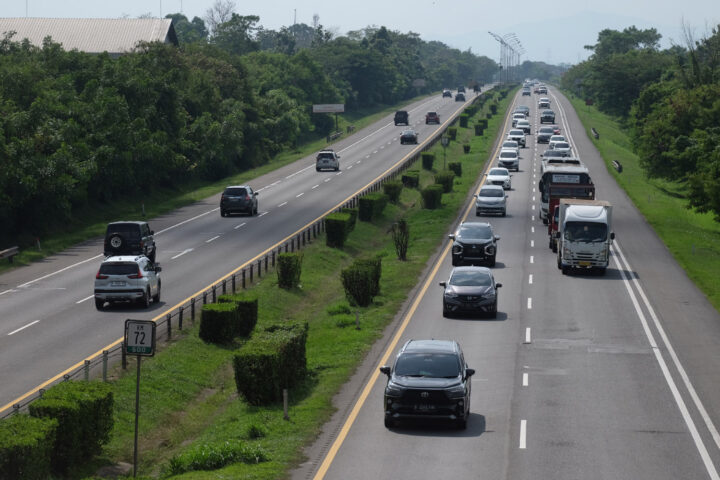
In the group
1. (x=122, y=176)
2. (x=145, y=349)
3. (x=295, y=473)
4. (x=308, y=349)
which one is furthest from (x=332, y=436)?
(x=122, y=176)

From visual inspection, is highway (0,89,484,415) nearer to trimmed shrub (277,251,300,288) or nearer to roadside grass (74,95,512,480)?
roadside grass (74,95,512,480)

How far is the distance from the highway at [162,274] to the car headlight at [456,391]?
988cm

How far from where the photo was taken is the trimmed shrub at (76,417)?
63.1 ft

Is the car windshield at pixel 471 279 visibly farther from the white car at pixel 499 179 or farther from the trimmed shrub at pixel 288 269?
the white car at pixel 499 179

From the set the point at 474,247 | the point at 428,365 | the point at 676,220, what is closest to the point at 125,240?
the point at 474,247

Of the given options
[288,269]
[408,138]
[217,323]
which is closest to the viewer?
[217,323]

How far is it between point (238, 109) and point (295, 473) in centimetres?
7850

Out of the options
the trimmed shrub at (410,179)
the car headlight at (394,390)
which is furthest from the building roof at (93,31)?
the car headlight at (394,390)

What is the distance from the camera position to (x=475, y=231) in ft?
151

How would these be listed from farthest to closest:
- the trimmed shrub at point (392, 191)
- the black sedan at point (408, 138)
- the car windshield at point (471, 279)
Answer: the black sedan at point (408, 138)
the trimmed shrub at point (392, 191)
the car windshield at point (471, 279)

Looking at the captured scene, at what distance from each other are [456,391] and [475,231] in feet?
83.3

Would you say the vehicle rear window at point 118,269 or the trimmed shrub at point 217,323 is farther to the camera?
the vehicle rear window at point 118,269

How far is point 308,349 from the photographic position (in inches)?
1260

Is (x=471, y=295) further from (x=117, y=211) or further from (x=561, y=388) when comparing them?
(x=117, y=211)
